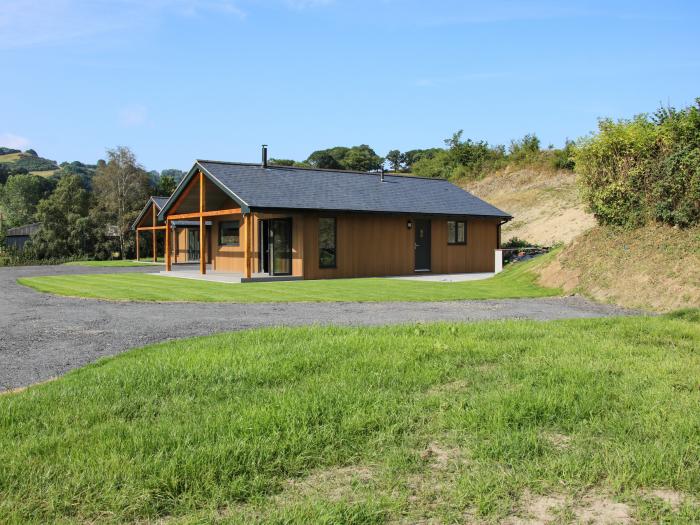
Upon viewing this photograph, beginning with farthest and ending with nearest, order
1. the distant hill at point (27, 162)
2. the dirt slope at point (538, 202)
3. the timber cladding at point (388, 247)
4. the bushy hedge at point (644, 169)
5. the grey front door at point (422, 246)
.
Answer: the distant hill at point (27, 162), the dirt slope at point (538, 202), the grey front door at point (422, 246), the timber cladding at point (388, 247), the bushy hedge at point (644, 169)

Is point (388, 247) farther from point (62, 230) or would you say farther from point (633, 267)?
point (62, 230)

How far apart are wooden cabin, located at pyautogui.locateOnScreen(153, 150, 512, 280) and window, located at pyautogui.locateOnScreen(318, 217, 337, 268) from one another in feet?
0.12

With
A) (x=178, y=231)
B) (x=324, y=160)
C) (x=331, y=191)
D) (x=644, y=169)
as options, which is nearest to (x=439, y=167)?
(x=178, y=231)

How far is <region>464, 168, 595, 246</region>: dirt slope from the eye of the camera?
33469 millimetres

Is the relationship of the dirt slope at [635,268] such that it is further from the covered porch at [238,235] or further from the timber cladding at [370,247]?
the covered porch at [238,235]

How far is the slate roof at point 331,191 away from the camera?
22266 mm

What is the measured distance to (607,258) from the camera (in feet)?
51.3

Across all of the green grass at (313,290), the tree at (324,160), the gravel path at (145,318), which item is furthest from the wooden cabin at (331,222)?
the tree at (324,160)

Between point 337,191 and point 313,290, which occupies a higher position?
point 337,191

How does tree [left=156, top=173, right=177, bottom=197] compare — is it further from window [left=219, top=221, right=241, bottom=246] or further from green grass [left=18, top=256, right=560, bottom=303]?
green grass [left=18, top=256, right=560, bottom=303]

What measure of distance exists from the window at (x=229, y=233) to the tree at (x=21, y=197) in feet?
195

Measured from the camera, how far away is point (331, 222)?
917 inches

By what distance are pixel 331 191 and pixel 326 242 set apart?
8.05 feet

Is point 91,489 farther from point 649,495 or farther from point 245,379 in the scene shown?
point 649,495
